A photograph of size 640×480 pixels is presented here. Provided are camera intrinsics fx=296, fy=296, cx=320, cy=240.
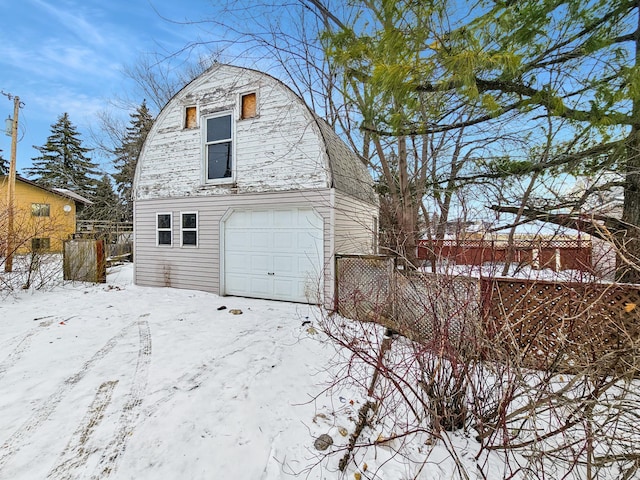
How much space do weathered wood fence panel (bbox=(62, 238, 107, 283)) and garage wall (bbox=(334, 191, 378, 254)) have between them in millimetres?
6945

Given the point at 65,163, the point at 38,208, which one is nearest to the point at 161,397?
the point at 38,208

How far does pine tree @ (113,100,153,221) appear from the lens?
1895 cm

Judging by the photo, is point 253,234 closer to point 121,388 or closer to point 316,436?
point 121,388

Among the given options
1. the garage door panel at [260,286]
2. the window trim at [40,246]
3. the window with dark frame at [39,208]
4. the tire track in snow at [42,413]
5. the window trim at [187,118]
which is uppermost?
the window trim at [187,118]

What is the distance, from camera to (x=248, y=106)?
702 cm

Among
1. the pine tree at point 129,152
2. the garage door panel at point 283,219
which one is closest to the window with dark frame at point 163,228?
the garage door panel at point 283,219

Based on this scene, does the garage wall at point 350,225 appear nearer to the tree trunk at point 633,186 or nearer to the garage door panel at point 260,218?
the garage door panel at point 260,218

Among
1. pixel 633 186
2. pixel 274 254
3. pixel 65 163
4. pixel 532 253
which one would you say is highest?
pixel 65 163

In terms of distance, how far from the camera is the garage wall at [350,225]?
6.49 meters

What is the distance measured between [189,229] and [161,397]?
5375mm

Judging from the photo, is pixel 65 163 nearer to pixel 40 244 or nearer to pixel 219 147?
pixel 40 244

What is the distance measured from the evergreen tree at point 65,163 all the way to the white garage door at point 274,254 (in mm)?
25381

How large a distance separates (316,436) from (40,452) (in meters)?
2.01

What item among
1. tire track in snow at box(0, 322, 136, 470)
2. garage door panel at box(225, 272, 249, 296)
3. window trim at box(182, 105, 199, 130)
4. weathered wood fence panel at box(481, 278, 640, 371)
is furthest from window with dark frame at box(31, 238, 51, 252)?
weathered wood fence panel at box(481, 278, 640, 371)
